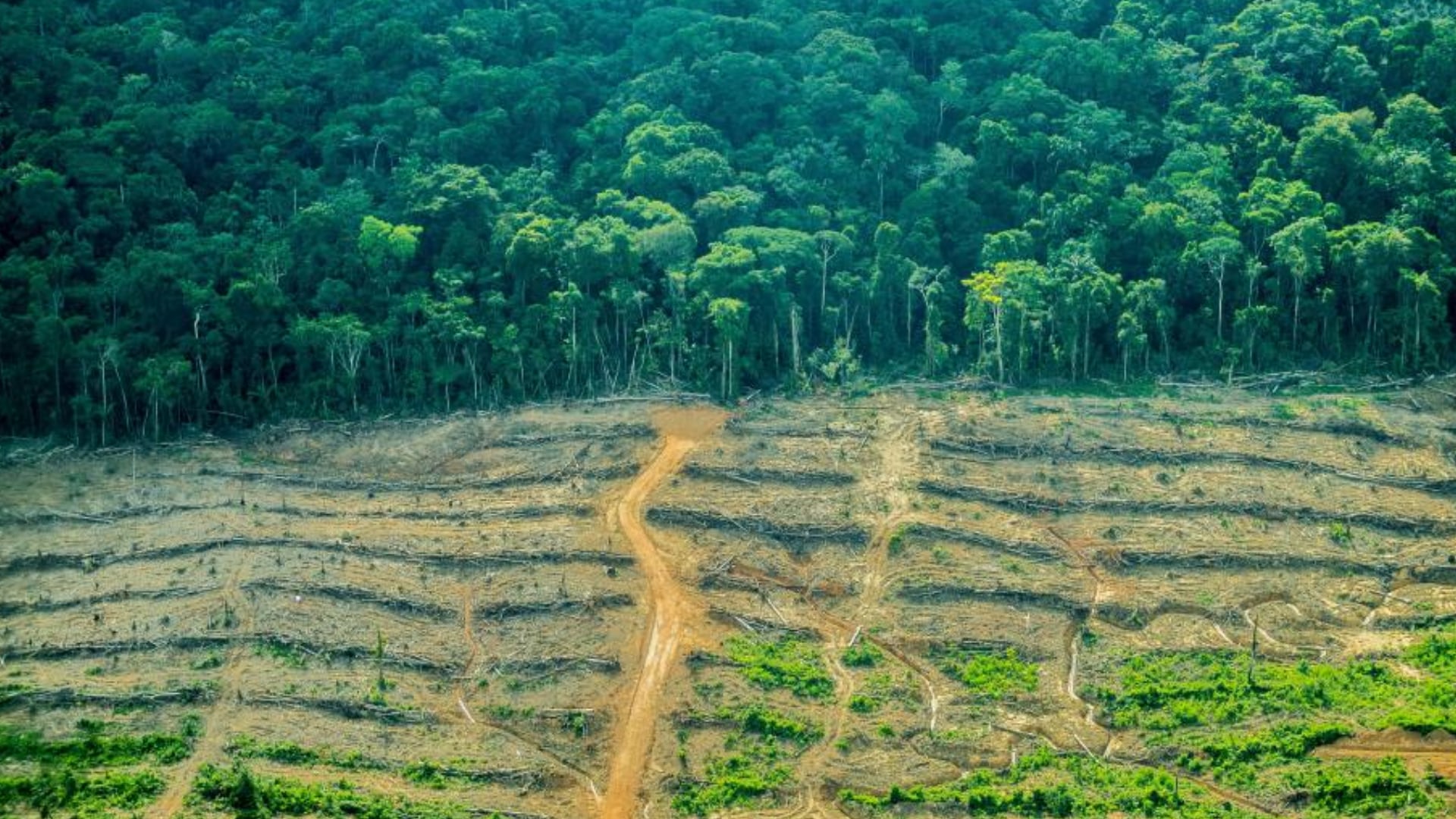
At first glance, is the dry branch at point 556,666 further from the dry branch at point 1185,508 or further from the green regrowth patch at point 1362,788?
the green regrowth patch at point 1362,788

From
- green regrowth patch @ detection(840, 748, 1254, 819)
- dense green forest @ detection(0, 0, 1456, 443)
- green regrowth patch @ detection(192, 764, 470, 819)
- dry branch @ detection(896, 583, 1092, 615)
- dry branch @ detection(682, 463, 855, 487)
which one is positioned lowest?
green regrowth patch @ detection(840, 748, 1254, 819)

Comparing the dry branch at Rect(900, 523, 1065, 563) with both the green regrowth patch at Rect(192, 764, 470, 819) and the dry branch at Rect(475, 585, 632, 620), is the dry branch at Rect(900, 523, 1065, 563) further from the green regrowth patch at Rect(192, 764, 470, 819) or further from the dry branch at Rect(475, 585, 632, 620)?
the green regrowth patch at Rect(192, 764, 470, 819)

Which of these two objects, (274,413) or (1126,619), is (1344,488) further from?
(274,413)

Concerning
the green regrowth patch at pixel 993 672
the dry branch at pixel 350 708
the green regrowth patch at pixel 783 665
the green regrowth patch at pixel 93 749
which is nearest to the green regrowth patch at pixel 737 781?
the green regrowth patch at pixel 783 665

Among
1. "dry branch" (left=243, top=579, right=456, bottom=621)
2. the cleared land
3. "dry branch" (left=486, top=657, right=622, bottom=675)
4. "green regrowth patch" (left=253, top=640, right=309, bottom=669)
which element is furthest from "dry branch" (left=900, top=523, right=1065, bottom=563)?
"green regrowth patch" (left=253, top=640, right=309, bottom=669)

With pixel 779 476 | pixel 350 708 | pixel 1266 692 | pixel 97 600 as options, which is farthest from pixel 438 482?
pixel 1266 692
